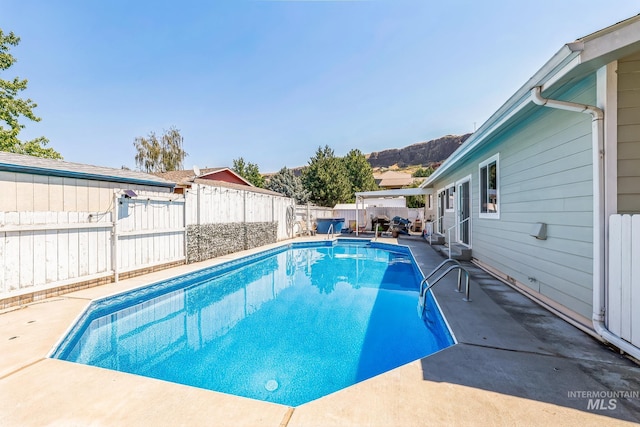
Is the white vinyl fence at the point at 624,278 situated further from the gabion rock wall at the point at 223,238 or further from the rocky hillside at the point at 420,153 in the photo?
the rocky hillside at the point at 420,153

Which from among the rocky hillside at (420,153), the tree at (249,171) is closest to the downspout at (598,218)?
the tree at (249,171)

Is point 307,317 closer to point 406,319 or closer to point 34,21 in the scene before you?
point 406,319

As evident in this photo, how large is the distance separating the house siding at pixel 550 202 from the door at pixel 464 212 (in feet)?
7.04

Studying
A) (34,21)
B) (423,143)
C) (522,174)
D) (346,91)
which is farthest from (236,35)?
(423,143)

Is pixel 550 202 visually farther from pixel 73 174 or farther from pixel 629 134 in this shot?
pixel 73 174

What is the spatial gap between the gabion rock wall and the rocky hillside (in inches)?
2020

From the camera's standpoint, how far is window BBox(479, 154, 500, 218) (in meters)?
6.21

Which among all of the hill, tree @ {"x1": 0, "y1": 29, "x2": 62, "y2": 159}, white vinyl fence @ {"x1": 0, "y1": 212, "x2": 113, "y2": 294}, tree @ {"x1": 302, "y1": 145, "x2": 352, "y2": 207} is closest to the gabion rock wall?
Answer: white vinyl fence @ {"x1": 0, "y1": 212, "x2": 113, "y2": 294}

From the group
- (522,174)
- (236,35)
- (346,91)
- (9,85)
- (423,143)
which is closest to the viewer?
(522,174)

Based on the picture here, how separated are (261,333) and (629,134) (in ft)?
16.4

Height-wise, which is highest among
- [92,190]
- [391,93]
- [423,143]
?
[423,143]

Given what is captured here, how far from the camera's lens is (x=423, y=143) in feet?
200

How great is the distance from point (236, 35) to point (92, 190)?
735cm

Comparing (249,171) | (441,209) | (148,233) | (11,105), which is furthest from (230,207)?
(249,171)
